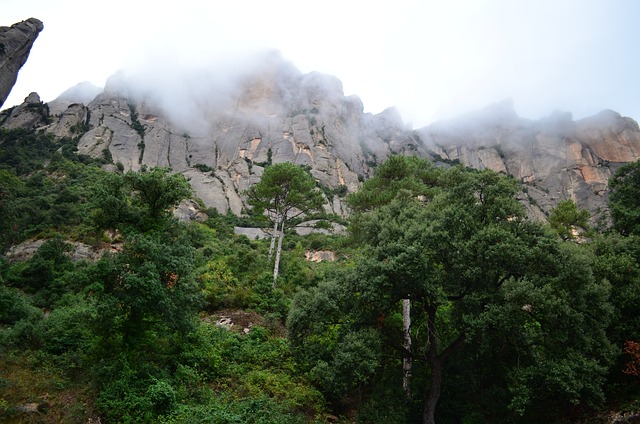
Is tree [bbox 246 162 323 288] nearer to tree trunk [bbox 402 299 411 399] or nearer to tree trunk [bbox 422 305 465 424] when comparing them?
tree trunk [bbox 402 299 411 399]

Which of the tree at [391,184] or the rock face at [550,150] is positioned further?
the rock face at [550,150]

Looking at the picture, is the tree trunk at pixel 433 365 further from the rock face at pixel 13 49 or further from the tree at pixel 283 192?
the rock face at pixel 13 49

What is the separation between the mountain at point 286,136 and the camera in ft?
213

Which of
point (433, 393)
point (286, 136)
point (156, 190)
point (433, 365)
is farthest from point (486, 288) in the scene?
point (286, 136)

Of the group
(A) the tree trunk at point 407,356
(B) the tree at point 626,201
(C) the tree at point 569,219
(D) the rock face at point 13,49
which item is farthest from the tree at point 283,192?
(D) the rock face at point 13,49

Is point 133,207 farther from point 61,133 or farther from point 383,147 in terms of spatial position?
point 383,147

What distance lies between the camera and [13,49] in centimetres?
3972

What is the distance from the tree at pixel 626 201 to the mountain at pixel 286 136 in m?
42.1

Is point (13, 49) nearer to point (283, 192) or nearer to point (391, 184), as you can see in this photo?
point (283, 192)

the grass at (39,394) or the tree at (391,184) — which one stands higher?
the tree at (391,184)

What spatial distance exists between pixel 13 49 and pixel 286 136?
43390 mm

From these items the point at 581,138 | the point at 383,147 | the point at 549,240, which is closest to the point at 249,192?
the point at 549,240

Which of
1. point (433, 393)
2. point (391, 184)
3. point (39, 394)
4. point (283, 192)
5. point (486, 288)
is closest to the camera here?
point (39, 394)

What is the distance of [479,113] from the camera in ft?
339
